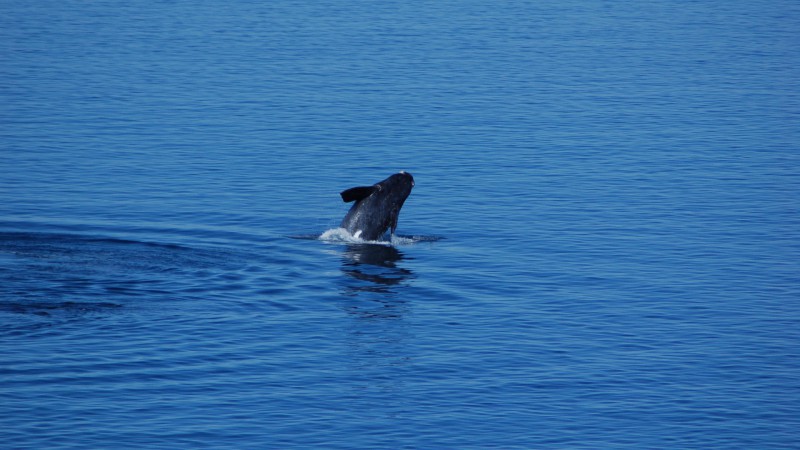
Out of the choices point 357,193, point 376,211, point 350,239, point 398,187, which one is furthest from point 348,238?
point 398,187

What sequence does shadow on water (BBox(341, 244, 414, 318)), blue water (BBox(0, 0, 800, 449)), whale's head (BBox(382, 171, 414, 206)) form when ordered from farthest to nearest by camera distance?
whale's head (BBox(382, 171, 414, 206))
shadow on water (BBox(341, 244, 414, 318))
blue water (BBox(0, 0, 800, 449))

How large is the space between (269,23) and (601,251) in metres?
60.7

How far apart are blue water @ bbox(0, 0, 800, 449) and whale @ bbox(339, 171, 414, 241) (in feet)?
1.77

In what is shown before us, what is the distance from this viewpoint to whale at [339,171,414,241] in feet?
118

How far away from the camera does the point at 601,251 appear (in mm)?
36781

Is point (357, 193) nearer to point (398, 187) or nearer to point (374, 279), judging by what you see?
point (398, 187)

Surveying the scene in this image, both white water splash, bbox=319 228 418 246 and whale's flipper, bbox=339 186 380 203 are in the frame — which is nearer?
whale's flipper, bbox=339 186 380 203

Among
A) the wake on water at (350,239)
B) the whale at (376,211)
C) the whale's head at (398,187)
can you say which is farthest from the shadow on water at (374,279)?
the whale's head at (398,187)

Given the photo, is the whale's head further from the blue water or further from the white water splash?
the blue water

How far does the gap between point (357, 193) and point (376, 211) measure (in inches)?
48.4

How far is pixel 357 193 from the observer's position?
115 feet

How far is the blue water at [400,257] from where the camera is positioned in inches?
974

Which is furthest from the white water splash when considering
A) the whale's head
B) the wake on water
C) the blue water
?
the whale's head

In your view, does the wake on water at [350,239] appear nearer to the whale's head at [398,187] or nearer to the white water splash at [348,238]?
the white water splash at [348,238]
